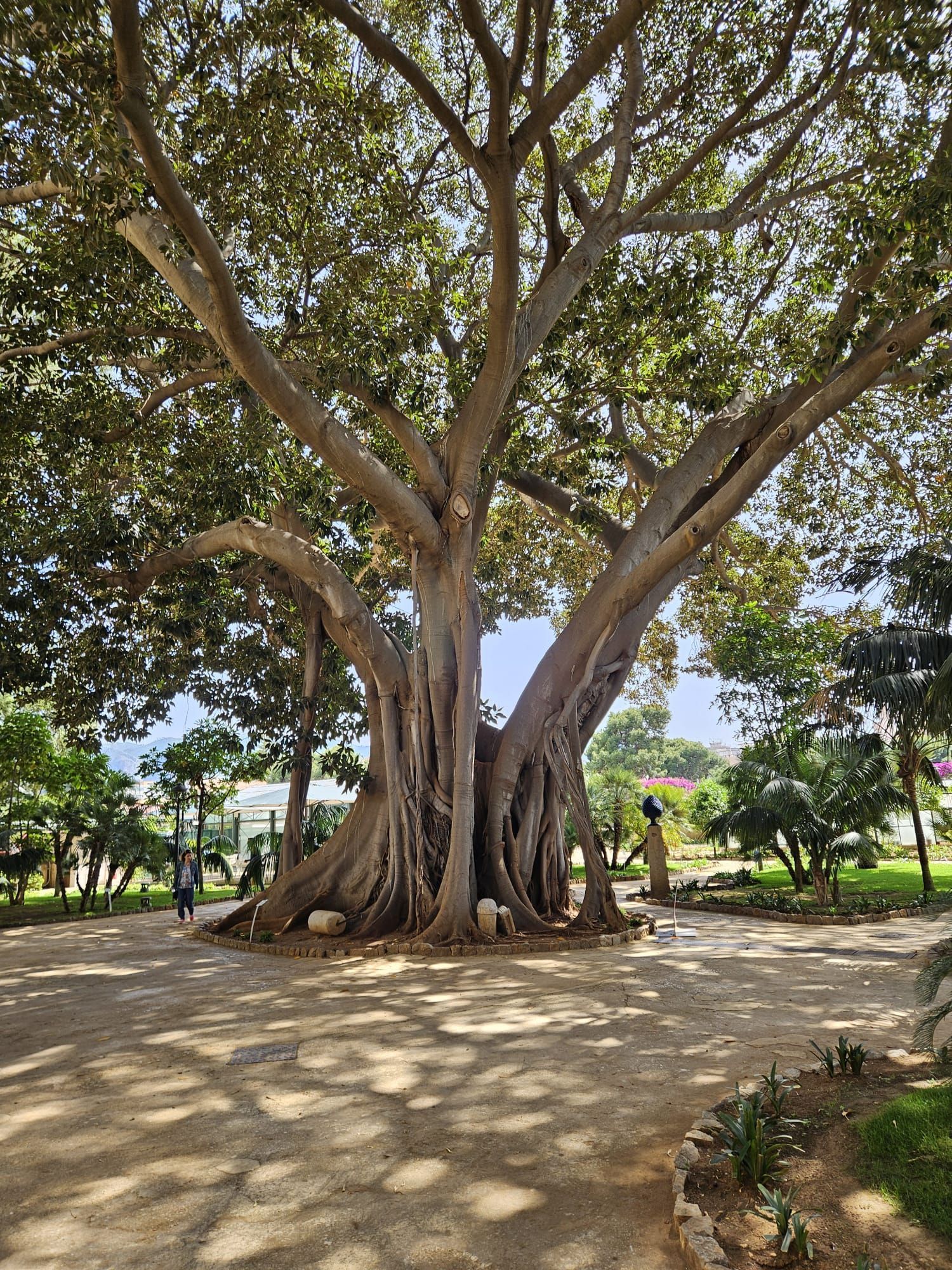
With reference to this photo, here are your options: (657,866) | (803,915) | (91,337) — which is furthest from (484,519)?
(657,866)

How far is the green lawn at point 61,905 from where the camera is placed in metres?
14.2

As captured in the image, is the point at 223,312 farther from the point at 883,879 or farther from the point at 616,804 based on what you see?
the point at 616,804

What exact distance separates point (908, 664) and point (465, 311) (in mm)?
6834

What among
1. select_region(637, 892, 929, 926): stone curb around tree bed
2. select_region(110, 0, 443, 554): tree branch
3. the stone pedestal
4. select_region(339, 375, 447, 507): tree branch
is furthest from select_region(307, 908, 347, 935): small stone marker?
the stone pedestal

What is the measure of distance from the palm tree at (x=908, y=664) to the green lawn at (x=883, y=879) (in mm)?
1064

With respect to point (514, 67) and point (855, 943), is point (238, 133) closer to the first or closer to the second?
point (514, 67)

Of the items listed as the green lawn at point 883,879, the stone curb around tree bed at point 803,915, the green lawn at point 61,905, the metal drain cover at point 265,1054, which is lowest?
the metal drain cover at point 265,1054

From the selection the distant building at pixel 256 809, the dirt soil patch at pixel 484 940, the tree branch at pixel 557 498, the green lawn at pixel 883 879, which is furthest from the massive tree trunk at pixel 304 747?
the distant building at pixel 256 809

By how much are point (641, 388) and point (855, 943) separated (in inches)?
256

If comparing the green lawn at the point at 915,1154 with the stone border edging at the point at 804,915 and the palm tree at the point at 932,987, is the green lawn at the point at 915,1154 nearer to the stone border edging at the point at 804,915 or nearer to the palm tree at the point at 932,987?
the palm tree at the point at 932,987

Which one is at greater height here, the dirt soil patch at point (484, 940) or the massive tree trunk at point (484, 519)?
the massive tree trunk at point (484, 519)

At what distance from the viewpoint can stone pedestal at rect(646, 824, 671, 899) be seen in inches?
519

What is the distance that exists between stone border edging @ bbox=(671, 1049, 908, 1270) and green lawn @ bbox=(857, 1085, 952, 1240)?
54 cm

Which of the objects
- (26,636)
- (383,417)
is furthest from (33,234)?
(26,636)
